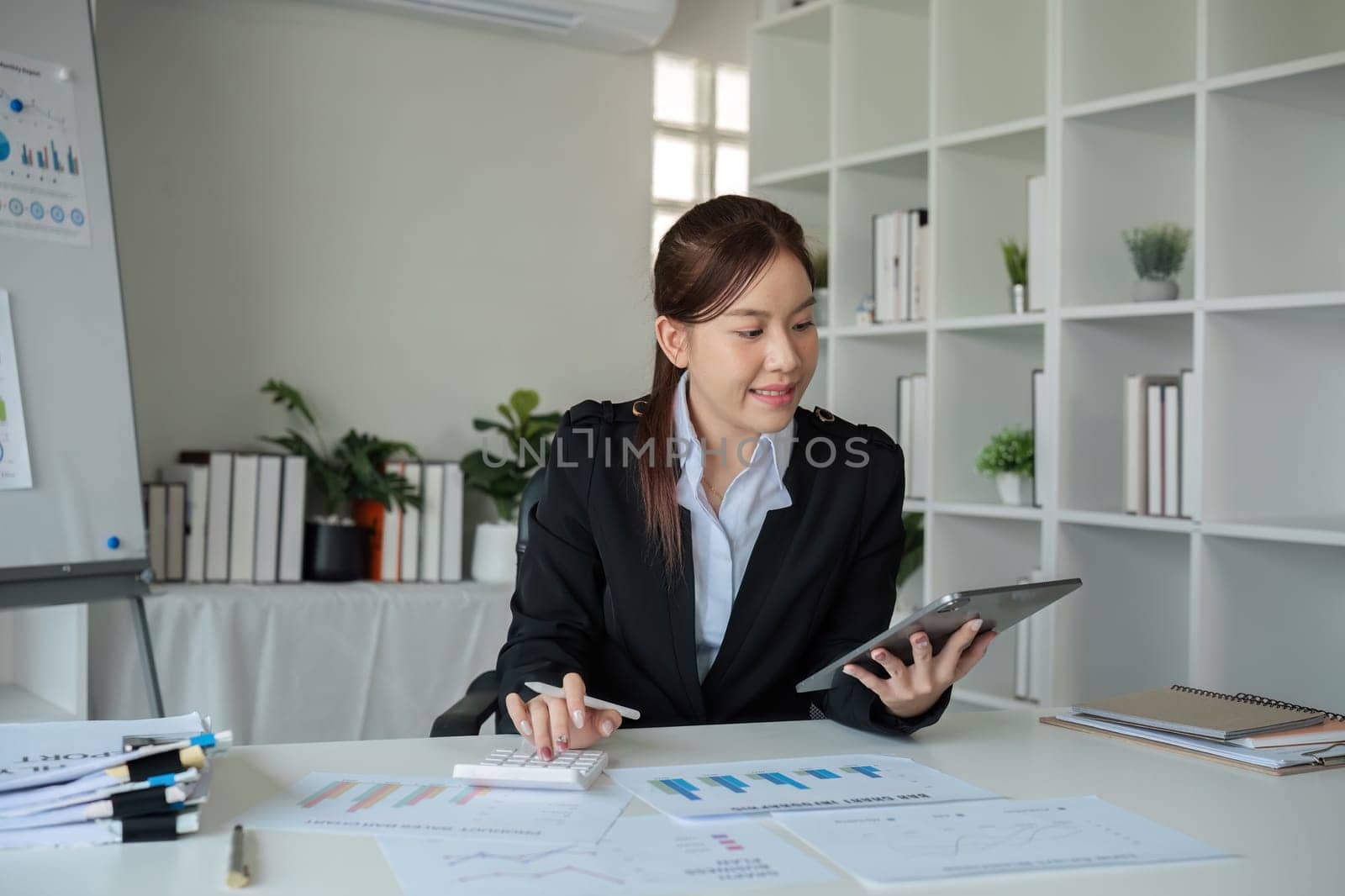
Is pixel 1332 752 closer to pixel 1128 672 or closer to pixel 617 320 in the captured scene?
pixel 1128 672

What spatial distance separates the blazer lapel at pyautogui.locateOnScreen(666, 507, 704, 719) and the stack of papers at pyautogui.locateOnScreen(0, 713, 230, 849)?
71 centimetres

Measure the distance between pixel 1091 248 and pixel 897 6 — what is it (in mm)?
988

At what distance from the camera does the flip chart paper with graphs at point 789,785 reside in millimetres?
1131

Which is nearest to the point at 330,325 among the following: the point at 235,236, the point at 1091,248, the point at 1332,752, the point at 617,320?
the point at 235,236

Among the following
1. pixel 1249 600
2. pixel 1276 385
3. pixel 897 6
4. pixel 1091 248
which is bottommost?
pixel 1249 600

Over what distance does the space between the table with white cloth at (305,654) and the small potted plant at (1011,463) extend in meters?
1.20

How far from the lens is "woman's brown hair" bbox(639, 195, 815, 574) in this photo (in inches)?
65.7

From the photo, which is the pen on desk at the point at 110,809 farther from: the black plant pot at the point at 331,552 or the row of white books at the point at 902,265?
the row of white books at the point at 902,265

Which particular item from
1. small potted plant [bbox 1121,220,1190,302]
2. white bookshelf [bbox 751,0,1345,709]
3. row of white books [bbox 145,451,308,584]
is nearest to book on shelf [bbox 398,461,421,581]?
row of white books [bbox 145,451,308,584]

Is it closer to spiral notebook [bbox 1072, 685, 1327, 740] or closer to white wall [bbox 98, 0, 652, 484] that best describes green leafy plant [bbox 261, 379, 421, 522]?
white wall [bbox 98, 0, 652, 484]

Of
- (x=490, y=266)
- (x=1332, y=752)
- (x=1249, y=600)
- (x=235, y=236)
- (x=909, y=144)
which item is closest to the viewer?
(x=1332, y=752)

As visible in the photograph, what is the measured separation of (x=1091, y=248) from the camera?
2631 mm

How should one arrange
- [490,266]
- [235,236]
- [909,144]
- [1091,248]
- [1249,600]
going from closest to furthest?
[1249,600], [1091,248], [909,144], [235,236], [490,266]

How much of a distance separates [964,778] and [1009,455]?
1589 millimetres
